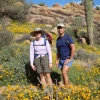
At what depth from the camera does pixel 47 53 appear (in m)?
6.51

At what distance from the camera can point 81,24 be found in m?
23.0

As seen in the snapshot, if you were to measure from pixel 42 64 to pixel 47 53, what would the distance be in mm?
288

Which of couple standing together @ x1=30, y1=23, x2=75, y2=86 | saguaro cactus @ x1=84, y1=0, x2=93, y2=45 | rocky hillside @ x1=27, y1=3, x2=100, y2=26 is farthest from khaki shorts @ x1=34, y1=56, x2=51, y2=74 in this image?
rocky hillside @ x1=27, y1=3, x2=100, y2=26

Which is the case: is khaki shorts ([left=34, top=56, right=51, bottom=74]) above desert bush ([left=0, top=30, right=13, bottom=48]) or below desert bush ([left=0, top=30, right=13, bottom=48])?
below

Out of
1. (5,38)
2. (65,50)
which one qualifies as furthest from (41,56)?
(5,38)

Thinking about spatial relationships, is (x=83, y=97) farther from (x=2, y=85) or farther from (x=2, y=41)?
(x=2, y=41)

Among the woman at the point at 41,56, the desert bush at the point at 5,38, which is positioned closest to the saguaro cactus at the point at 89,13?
the desert bush at the point at 5,38

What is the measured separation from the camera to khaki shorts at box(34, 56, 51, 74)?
6480 millimetres

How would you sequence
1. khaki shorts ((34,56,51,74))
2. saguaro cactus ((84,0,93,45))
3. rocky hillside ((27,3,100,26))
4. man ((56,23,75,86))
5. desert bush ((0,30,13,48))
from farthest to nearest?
rocky hillside ((27,3,100,26)) → saguaro cactus ((84,0,93,45)) → desert bush ((0,30,13,48)) → khaki shorts ((34,56,51,74)) → man ((56,23,75,86))

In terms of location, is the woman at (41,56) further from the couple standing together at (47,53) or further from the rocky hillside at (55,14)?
the rocky hillside at (55,14)

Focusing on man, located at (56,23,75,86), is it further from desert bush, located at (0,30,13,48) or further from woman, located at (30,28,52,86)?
desert bush, located at (0,30,13,48)

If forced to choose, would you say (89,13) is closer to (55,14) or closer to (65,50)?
(65,50)

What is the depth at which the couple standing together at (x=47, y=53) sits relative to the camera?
6336 mm

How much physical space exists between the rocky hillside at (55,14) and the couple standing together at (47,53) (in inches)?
656
